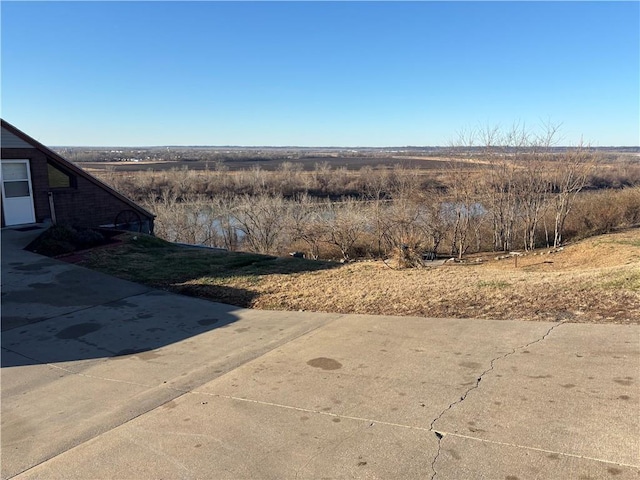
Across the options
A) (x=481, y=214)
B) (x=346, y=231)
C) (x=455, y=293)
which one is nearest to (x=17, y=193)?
(x=455, y=293)

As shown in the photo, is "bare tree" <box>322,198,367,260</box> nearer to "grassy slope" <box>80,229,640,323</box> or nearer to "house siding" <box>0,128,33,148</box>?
"grassy slope" <box>80,229,640,323</box>

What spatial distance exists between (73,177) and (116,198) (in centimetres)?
167

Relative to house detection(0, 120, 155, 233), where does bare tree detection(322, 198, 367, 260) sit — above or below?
below

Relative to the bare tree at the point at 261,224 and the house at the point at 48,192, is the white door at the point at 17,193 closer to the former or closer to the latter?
the house at the point at 48,192

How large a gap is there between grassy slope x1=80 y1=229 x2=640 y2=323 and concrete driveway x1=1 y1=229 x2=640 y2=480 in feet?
2.05

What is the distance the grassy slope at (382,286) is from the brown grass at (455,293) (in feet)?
0.04

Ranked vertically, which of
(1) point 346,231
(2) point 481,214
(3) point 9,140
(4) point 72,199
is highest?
(3) point 9,140

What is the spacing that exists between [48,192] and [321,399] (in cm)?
1440

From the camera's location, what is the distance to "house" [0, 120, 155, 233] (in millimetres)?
14500

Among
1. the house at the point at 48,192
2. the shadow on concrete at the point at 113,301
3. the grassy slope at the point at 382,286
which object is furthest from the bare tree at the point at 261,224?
the shadow on concrete at the point at 113,301

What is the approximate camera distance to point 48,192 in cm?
1545

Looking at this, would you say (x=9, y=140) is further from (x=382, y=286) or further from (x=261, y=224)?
(x=261, y=224)

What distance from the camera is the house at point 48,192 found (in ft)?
47.6

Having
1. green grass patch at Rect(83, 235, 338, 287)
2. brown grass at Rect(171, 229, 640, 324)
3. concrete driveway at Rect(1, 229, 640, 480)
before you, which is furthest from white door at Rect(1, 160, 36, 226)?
concrete driveway at Rect(1, 229, 640, 480)
